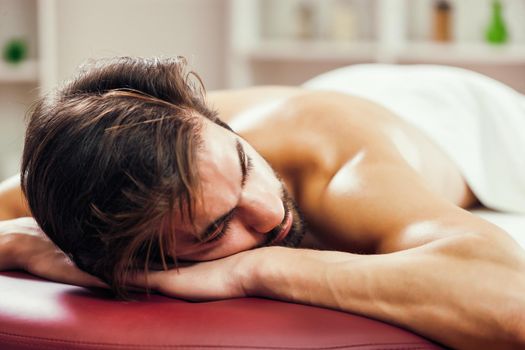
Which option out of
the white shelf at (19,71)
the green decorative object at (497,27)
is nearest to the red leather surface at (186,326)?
the green decorative object at (497,27)

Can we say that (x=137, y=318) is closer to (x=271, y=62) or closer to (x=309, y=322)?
(x=309, y=322)

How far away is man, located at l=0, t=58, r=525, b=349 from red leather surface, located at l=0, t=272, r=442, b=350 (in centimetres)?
4

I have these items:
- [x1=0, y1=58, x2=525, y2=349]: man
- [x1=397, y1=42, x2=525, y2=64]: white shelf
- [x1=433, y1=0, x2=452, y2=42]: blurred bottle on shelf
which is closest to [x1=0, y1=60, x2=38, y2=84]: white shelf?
[x1=397, y1=42, x2=525, y2=64]: white shelf

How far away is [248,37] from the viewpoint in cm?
387

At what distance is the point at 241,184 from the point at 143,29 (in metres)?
2.88

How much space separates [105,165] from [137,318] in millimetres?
216

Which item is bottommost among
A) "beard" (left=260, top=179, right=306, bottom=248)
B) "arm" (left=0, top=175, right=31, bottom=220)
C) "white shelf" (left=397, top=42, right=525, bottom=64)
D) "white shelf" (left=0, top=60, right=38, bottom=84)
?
"white shelf" (left=0, top=60, right=38, bottom=84)

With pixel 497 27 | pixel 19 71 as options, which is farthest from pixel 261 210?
pixel 19 71

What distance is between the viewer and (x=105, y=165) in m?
1.15

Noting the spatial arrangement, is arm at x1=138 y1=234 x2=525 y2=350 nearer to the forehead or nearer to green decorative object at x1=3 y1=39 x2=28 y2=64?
the forehead

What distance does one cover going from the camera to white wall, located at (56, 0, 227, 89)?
3957 millimetres

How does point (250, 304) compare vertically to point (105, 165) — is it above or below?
below

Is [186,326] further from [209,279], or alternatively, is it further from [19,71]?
[19,71]

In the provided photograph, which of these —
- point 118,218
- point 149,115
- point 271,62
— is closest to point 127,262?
point 118,218
